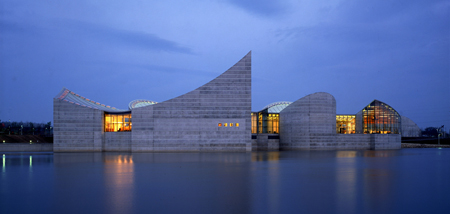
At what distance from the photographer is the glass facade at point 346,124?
238 feet

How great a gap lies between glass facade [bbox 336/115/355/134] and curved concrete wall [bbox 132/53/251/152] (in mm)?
30619

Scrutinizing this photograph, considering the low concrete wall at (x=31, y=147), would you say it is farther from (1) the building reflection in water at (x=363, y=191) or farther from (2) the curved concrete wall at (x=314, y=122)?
(1) the building reflection in water at (x=363, y=191)

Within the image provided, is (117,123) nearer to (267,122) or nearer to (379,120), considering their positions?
(267,122)

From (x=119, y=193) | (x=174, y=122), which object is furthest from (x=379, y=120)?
(x=119, y=193)

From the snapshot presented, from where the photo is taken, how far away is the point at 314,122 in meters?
59.6

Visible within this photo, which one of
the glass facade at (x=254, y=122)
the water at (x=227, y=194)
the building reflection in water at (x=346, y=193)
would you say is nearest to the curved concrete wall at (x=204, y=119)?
the glass facade at (x=254, y=122)

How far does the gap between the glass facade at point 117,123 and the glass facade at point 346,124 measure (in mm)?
43826

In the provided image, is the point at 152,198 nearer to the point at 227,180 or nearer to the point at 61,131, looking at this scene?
the point at 227,180

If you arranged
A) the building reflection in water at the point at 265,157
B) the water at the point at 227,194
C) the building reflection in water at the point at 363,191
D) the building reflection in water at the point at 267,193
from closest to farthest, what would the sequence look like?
the building reflection in water at the point at 267,193, the water at the point at 227,194, the building reflection in water at the point at 363,191, the building reflection in water at the point at 265,157

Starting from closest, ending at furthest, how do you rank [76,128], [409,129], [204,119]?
[204,119] < [76,128] < [409,129]

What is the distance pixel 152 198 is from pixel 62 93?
5003 cm

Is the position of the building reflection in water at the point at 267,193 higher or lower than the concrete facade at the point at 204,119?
lower

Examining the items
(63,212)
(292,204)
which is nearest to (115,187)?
(63,212)

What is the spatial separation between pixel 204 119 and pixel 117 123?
15.0 metres
